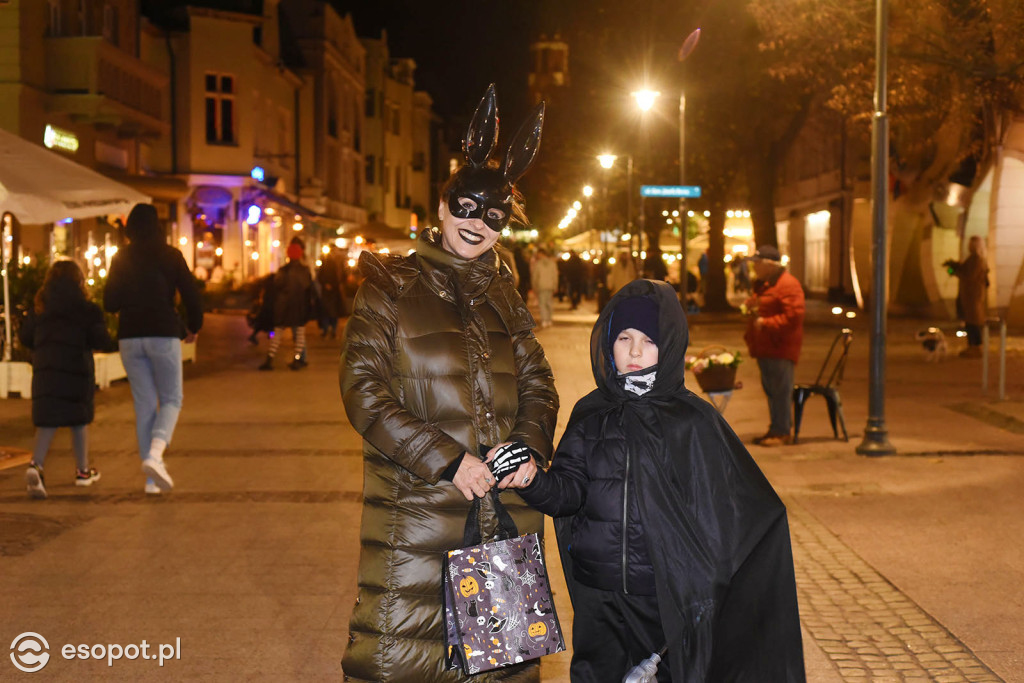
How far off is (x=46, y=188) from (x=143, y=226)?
3777mm

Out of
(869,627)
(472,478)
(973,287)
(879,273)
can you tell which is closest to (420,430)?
(472,478)

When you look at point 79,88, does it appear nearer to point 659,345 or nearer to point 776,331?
point 776,331

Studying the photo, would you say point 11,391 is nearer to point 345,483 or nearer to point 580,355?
point 345,483

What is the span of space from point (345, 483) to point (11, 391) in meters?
7.51

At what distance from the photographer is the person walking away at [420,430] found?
3533mm

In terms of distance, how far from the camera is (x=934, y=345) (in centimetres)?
1959

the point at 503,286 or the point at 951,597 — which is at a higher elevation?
the point at 503,286

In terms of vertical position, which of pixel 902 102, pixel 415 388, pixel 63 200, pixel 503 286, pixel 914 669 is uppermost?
pixel 902 102

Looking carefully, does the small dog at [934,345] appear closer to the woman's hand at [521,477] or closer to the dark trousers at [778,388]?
the dark trousers at [778,388]

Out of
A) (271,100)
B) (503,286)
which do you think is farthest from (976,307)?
(271,100)

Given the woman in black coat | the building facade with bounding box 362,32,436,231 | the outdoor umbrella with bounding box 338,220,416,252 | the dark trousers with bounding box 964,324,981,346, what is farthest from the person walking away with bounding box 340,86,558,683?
Answer: the building facade with bounding box 362,32,436,231

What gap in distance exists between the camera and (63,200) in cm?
1205

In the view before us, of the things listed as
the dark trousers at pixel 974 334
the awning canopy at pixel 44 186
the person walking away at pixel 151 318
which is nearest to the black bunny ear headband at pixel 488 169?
the person walking away at pixel 151 318

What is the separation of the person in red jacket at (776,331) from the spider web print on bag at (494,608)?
7747mm
